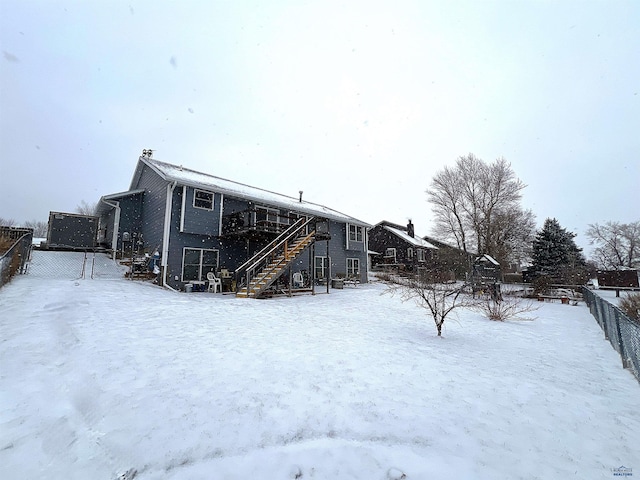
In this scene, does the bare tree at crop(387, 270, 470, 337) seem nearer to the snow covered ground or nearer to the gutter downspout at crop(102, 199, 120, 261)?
the snow covered ground

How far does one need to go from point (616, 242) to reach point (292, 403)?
59181 mm

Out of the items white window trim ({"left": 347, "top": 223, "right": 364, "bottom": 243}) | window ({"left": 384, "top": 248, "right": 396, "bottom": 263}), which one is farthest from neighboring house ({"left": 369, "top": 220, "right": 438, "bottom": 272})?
white window trim ({"left": 347, "top": 223, "right": 364, "bottom": 243})

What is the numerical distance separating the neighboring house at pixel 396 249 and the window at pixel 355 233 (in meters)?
11.4

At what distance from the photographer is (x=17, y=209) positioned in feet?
262

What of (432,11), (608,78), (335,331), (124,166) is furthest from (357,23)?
(124,166)

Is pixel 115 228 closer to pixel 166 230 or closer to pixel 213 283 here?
pixel 166 230

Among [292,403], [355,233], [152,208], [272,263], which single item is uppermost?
[152,208]

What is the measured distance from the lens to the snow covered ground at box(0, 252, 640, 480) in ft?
8.05

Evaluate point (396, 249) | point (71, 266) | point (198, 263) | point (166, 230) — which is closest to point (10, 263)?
point (166, 230)

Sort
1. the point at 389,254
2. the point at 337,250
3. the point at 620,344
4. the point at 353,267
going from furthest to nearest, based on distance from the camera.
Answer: the point at 389,254, the point at 353,267, the point at 337,250, the point at 620,344

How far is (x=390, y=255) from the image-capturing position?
36938 millimetres

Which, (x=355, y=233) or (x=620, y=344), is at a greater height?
(x=355, y=233)

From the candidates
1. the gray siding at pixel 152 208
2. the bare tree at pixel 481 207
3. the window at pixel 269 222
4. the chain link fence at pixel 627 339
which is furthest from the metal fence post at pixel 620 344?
the bare tree at pixel 481 207

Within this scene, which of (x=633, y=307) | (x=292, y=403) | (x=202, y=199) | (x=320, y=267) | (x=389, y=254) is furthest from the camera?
(x=389, y=254)
